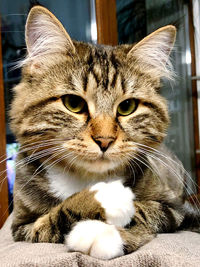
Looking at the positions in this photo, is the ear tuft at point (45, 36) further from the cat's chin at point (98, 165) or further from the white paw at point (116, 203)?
the white paw at point (116, 203)

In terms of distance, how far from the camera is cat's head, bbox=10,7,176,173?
3.28 feet

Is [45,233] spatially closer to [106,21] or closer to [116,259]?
[116,259]

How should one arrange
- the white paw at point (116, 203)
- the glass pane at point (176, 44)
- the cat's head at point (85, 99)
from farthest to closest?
the glass pane at point (176, 44), the cat's head at point (85, 99), the white paw at point (116, 203)

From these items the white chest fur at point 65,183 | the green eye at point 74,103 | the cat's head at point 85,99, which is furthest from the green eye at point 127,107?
the white chest fur at point 65,183

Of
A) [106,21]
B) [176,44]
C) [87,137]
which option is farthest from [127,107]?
[106,21]

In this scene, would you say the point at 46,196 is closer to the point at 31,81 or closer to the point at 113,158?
the point at 113,158

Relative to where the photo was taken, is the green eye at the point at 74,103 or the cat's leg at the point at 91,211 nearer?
the cat's leg at the point at 91,211

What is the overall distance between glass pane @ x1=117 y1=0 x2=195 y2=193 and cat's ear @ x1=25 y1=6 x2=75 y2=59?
106 cm

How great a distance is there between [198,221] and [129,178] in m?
0.39

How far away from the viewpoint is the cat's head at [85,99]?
1000mm

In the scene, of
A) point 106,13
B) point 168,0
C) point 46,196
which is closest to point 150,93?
point 46,196

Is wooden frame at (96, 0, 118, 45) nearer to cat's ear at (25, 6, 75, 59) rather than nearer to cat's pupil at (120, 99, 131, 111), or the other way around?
cat's ear at (25, 6, 75, 59)

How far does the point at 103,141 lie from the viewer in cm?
96

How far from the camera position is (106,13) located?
91.7 inches
